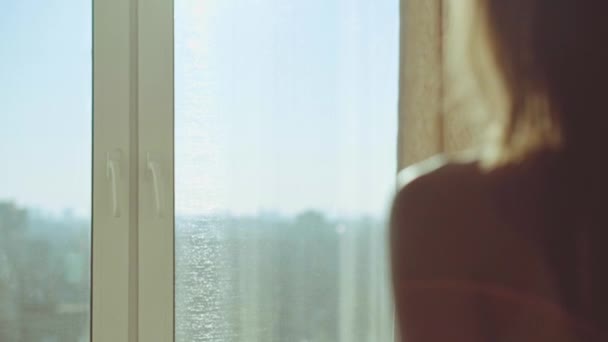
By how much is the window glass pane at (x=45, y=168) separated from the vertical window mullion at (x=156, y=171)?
0.12 m

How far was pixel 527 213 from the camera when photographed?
556 mm

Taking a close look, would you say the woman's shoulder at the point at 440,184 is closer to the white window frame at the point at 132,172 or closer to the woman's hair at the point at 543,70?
the woman's hair at the point at 543,70

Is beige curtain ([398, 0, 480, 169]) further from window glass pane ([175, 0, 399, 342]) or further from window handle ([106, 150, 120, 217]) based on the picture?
window handle ([106, 150, 120, 217])

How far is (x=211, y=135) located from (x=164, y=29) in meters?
0.27

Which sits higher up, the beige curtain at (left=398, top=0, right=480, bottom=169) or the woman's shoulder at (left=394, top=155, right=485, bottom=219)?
the beige curtain at (left=398, top=0, right=480, bottom=169)

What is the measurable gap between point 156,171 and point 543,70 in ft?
4.55

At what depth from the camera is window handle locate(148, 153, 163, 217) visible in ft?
6.19

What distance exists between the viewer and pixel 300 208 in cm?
197

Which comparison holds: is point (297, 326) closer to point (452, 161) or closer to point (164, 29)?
point (164, 29)

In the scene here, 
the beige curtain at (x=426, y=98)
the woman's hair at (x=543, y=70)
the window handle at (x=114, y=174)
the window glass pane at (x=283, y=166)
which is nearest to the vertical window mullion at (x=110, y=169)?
the window handle at (x=114, y=174)

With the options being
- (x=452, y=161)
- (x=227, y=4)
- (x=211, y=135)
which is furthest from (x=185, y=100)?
(x=452, y=161)

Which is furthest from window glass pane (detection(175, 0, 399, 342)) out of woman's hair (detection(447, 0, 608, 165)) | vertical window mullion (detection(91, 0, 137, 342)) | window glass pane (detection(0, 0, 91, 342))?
woman's hair (detection(447, 0, 608, 165))

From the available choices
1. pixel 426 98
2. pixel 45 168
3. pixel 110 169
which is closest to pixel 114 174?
pixel 110 169

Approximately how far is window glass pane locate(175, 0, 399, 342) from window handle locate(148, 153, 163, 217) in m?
0.05
